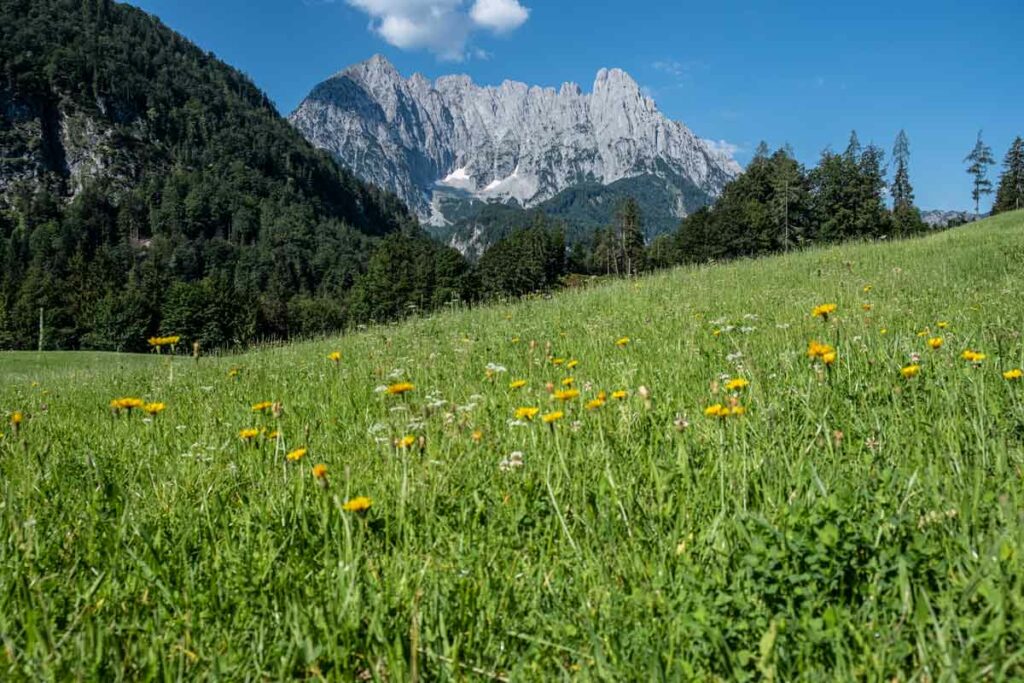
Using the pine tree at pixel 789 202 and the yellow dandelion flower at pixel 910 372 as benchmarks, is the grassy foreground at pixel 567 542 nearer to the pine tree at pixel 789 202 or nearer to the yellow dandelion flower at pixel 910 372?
the yellow dandelion flower at pixel 910 372

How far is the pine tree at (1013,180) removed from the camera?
84312 mm

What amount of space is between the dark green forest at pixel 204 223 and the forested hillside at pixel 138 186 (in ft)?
1.77

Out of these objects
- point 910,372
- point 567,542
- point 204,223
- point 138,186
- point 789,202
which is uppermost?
point 138,186

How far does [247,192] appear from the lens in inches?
6688

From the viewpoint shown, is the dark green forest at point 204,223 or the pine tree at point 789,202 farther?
the dark green forest at point 204,223

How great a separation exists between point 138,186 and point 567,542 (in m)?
189

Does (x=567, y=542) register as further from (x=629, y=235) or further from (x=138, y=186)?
(x=138, y=186)

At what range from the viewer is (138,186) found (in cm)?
15638

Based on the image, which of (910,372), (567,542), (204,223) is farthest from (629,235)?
(204,223)

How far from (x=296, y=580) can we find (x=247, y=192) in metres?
190

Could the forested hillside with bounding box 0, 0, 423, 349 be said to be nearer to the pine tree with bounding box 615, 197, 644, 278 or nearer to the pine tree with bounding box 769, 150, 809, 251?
the pine tree with bounding box 615, 197, 644, 278

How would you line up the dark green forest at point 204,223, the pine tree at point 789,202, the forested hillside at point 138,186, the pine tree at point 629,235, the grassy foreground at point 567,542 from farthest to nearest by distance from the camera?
the forested hillside at point 138,186, the pine tree at point 629,235, the dark green forest at point 204,223, the pine tree at point 789,202, the grassy foreground at point 567,542

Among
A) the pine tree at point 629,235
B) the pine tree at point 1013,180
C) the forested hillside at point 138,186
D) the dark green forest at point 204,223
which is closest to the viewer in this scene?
the dark green forest at point 204,223

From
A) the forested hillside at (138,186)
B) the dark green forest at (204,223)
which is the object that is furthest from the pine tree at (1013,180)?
the forested hillside at (138,186)
